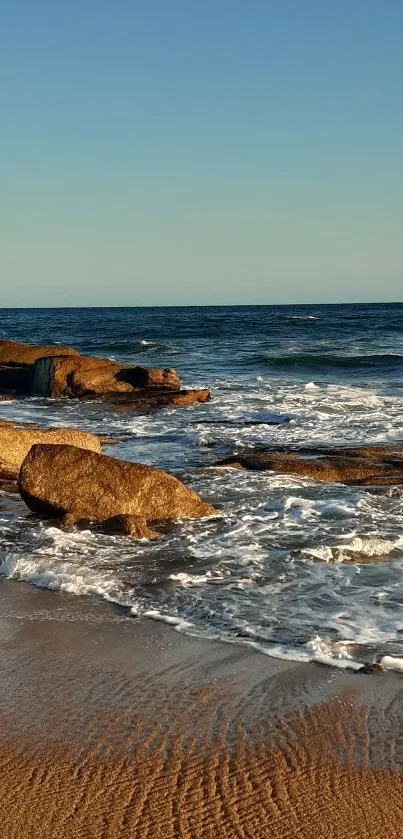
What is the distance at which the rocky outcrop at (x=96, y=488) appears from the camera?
788 cm

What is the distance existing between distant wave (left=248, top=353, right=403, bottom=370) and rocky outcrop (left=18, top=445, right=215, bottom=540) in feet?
63.0

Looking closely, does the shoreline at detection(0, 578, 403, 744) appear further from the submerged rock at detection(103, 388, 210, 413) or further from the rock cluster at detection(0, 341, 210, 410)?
the rock cluster at detection(0, 341, 210, 410)

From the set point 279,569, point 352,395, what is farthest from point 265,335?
point 279,569

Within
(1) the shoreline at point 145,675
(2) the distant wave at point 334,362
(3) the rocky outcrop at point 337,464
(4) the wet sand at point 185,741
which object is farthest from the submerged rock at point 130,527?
(2) the distant wave at point 334,362

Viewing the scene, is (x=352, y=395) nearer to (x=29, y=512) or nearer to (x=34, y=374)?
(x=34, y=374)

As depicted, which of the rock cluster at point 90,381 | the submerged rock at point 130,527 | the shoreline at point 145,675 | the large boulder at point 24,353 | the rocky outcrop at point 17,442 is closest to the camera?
the shoreline at point 145,675

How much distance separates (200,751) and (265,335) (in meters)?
39.4

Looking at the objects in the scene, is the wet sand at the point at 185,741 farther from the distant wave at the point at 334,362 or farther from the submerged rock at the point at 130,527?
the distant wave at the point at 334,362

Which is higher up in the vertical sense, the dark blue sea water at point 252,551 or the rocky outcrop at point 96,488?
the rocky outcrop at point 96,488

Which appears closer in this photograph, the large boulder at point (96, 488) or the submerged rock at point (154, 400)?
the large boulder at point (96, 488)

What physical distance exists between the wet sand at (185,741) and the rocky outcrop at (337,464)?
525cm

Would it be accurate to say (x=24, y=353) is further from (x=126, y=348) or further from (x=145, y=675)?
(x=145, y=675)

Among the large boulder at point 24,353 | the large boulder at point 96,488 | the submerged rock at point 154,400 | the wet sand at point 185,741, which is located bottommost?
the submerged rock at point 154,400

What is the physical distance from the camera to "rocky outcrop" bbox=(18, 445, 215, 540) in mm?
7875
